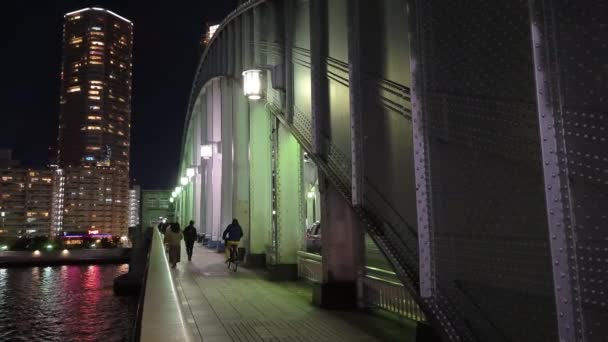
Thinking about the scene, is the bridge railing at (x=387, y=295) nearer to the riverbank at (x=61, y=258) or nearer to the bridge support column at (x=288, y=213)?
the bridge support column at (x=288, y=213)

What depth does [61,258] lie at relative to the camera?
3147 cm

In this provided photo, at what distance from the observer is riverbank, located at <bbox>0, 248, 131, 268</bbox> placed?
29938 mm

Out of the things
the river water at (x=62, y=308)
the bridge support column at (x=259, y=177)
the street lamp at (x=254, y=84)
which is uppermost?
the street lamp at (x=254, y=84)

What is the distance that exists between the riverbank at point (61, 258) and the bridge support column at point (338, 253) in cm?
2749

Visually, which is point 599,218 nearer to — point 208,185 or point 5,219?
point 208,185

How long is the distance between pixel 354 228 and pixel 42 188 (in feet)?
579

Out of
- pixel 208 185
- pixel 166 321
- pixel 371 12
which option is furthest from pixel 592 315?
pixel 208 185

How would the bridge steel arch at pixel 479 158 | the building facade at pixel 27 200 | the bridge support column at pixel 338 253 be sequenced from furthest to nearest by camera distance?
1. the building facade at pixel 27 200
2. the bridge support column at pixel 338 253
3. the bridge steel arch at pixel 479 158

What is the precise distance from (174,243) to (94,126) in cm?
18332

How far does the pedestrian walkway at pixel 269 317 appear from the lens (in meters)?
6.53

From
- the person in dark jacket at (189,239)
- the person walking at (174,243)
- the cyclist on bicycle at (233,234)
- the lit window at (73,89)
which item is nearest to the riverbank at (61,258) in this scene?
the person in dark jacket at (189,239)

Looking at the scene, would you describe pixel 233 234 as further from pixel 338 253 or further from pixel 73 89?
pixel 73 89

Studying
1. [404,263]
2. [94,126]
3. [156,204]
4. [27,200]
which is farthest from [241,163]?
[94,126]

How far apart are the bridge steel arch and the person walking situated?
8.41 metres
